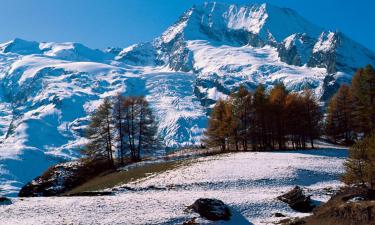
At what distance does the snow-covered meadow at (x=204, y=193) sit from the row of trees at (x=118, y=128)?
12.1 m

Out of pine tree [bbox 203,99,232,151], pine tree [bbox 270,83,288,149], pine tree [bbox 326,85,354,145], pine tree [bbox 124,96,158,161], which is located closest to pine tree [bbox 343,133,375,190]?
pine tree [bbox 270,83,288,149]

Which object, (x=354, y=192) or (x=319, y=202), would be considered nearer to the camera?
(x=354, y=192)

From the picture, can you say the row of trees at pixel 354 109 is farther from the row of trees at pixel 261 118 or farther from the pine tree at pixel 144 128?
the pine tree at pixel 144 128

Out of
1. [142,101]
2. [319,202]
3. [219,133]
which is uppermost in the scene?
[142,101]

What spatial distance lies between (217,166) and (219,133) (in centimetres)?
1821

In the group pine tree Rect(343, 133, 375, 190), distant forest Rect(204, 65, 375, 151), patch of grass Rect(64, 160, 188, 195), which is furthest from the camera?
distant forest Rect(204, 65, 375, 151)

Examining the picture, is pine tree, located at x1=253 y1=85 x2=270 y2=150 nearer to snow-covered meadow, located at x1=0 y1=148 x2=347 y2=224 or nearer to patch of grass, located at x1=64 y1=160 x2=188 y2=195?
snow-covered meadow, located at x1=0 y1=148 x2=347 y2=224

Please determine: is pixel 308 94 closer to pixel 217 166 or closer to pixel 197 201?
pixel 217 166

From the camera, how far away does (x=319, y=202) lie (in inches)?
1726

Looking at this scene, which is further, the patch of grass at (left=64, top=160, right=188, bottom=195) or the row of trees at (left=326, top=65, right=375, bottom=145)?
the row of trees at (left=326, top=65, right=375, bottom=145)

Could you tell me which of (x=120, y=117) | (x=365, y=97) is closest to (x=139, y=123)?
(x=120, y=117)

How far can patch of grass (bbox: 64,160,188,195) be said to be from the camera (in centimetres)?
5577

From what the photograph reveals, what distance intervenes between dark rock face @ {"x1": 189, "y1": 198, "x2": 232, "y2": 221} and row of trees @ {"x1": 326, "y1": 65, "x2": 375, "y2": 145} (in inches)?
1202

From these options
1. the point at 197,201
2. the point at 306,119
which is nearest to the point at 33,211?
the point at 197,201
